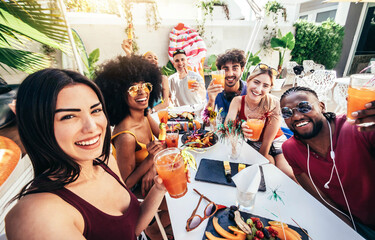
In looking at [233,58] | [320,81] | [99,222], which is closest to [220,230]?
[99,222]

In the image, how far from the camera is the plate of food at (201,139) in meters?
2.30

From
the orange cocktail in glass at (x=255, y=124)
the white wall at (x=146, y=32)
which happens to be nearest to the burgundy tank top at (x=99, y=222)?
the orange cocktail in glass at (x=255, y=124)

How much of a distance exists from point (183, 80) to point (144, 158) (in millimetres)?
2892

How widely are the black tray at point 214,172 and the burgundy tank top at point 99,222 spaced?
73 centimetres

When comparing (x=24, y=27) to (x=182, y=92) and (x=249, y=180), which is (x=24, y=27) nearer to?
(x=249, y=180)

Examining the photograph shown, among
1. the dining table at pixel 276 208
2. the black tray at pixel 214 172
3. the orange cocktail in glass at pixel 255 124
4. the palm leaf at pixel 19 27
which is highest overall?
the palm leaf at pixel 19 27

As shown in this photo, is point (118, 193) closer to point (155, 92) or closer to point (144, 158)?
point (144, 158)

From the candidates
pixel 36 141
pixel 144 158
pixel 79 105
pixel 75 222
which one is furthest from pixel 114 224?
pixel 144 158

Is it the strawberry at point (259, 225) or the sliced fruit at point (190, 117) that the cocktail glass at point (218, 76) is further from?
the strawberry at point (259, 225)

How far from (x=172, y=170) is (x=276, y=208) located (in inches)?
35.0

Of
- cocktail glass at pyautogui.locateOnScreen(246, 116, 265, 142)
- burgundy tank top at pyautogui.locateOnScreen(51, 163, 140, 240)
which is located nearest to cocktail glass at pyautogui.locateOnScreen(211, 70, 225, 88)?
cocktail glass at pyautogui.locateOnScreen(246, 116, 265, 142)

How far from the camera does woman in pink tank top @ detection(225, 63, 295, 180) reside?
2521 millimetres

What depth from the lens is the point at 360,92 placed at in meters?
1.18

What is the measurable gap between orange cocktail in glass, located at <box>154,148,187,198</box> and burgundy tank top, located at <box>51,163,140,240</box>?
1.22 ft
